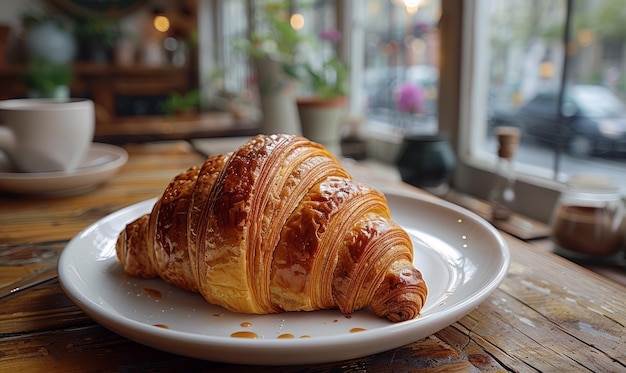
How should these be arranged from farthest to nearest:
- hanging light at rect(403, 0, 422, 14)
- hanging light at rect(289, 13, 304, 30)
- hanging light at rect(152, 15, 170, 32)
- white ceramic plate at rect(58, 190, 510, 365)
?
hanging light at rect(152, 15, 170, 32) < hanging light at rect(289, 13, 304, 30) < hanging light at rect(403, 0, 422, 14) < white ceramic plate at rect(58, 190, 510, 365)

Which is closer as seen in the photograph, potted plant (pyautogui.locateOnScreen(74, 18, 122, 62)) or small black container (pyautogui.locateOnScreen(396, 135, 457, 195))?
small black container (pyautogui.locateOnScreen(396, 135, 457, 195))

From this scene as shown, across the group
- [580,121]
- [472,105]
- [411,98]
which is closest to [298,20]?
[411,98]

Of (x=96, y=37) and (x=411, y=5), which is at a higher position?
(x=96, y=37)

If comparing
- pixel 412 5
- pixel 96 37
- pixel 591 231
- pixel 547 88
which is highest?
pixel 96 37

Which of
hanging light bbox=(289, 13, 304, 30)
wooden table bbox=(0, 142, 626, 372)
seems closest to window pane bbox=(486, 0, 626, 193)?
wooden table bbox=(0, 142, 626, 372)

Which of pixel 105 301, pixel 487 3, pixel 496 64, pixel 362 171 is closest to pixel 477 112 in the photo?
pixel 496 64

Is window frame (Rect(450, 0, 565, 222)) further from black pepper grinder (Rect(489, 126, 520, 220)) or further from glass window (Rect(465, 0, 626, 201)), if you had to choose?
black pepper grinder (Rect(489, 126, 520, 220))

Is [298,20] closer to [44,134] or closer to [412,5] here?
[412,5]
